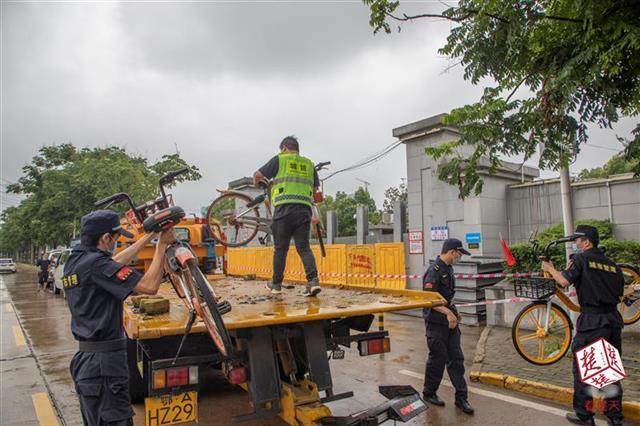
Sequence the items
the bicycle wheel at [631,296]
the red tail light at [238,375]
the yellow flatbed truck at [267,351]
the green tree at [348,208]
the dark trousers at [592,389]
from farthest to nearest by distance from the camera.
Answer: the green tree at [348,208], the bicycle wheel at [631,296], the dark trousers at [592,389], the red tail light at [238,375], the yellow flatbed truck at [267,351]

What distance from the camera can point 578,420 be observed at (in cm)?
440

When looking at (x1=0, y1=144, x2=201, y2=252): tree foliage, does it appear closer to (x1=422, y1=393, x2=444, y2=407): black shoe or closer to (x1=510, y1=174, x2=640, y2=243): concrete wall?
(x1=510, y1=174, x2=640, y2=243): concrete wall

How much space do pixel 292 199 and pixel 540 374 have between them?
3.78 metres

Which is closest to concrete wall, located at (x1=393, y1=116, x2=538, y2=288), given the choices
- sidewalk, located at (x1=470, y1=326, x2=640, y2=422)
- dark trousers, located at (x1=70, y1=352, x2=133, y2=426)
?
sidewalk, located at (x1=470, y1=326, x2=640, y2=422)

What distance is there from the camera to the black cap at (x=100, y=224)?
9.95 ft

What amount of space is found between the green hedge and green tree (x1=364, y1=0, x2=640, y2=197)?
2.90m

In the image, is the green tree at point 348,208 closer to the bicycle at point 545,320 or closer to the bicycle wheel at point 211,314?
the bicycle at point 545,320

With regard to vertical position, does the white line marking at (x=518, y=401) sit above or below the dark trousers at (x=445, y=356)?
below

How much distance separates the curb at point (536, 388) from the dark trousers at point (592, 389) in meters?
0.68

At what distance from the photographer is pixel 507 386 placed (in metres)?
5.63

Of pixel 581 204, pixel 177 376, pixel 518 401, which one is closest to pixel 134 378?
pixel 177 376

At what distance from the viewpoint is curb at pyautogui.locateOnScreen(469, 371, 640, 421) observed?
4.62 m

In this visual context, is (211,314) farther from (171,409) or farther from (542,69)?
(542,69)

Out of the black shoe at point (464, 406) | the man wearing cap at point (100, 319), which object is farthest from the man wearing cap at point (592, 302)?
the man wearing cap at point (100, 319)
